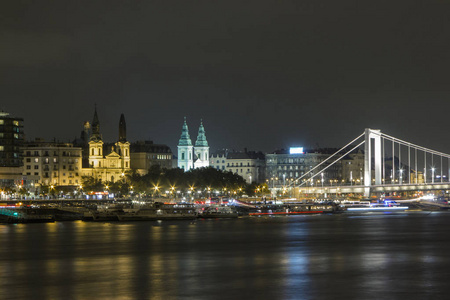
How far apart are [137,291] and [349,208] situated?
359 feet

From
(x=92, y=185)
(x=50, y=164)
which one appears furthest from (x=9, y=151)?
(x=92, y=185)

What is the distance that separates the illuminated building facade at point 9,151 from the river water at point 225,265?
79885 millimetres

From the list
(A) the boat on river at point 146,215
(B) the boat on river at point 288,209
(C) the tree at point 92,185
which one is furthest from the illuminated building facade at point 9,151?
(A) the boat on river at point 146,215

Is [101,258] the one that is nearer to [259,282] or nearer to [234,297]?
[259,282]

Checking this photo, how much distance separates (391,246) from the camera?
58.2 meters

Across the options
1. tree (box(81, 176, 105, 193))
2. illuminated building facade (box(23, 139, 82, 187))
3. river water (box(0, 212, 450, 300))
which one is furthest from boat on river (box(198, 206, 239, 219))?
tree (box(81, 176, 105, 193))

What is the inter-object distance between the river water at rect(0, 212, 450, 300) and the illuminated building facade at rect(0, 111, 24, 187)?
7989 centimetres

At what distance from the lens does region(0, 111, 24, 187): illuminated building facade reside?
490 feet

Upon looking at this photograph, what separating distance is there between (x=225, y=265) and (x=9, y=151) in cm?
11122

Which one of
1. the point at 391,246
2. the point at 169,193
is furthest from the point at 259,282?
the point at 169,193

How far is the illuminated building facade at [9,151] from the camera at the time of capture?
149 metres

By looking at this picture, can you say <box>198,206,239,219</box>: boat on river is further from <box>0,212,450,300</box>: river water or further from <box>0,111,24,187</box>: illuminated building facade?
<box>0,111,24,187</box>: illuminated building facade

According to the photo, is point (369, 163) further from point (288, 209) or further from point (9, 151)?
point (9, 151)

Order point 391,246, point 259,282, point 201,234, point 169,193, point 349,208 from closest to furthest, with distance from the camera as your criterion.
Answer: point 259,282, point 391,246, point 201,234, point 349,208, point 169,193
